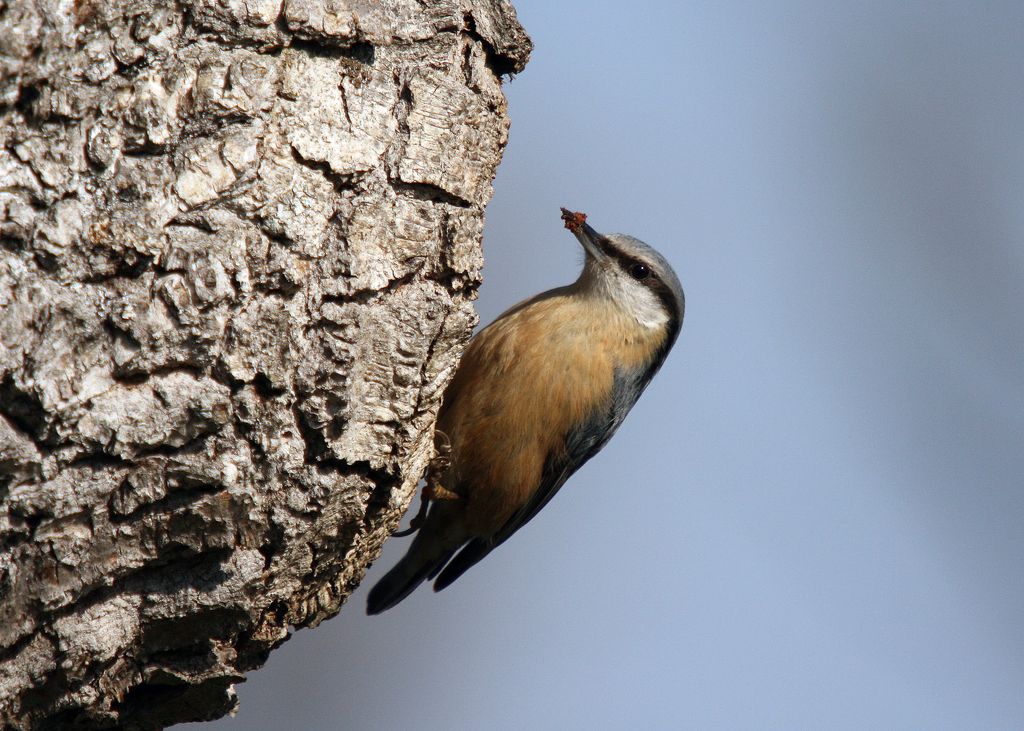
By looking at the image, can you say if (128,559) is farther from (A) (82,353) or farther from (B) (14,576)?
(A) (82,353)

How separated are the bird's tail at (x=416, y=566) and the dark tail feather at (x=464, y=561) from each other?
44 mm

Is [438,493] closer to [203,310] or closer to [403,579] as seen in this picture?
[403,579]

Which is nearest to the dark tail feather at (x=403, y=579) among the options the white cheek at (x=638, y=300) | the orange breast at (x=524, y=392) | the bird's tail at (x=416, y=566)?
the bird's tail at (x=416, y=566)

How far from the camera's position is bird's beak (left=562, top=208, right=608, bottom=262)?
4441mm

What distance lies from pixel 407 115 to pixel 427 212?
27 cm

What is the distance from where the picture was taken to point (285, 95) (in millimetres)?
2688

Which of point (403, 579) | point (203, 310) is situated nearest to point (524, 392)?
point (403, 579)

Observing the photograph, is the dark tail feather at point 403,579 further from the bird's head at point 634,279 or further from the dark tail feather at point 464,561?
the bird's head at point 634,279

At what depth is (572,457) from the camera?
14.0 ft

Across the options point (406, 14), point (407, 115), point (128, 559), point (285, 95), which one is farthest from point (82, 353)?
point (406, 14)

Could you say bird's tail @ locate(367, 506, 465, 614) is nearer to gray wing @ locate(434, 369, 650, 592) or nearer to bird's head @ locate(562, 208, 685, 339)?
gray wing @ locate(434, 369, 650, 592)

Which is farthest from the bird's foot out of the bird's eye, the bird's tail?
the bird's eye

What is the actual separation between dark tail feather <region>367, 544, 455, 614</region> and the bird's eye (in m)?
1.40

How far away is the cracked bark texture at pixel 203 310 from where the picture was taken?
8.02ft
